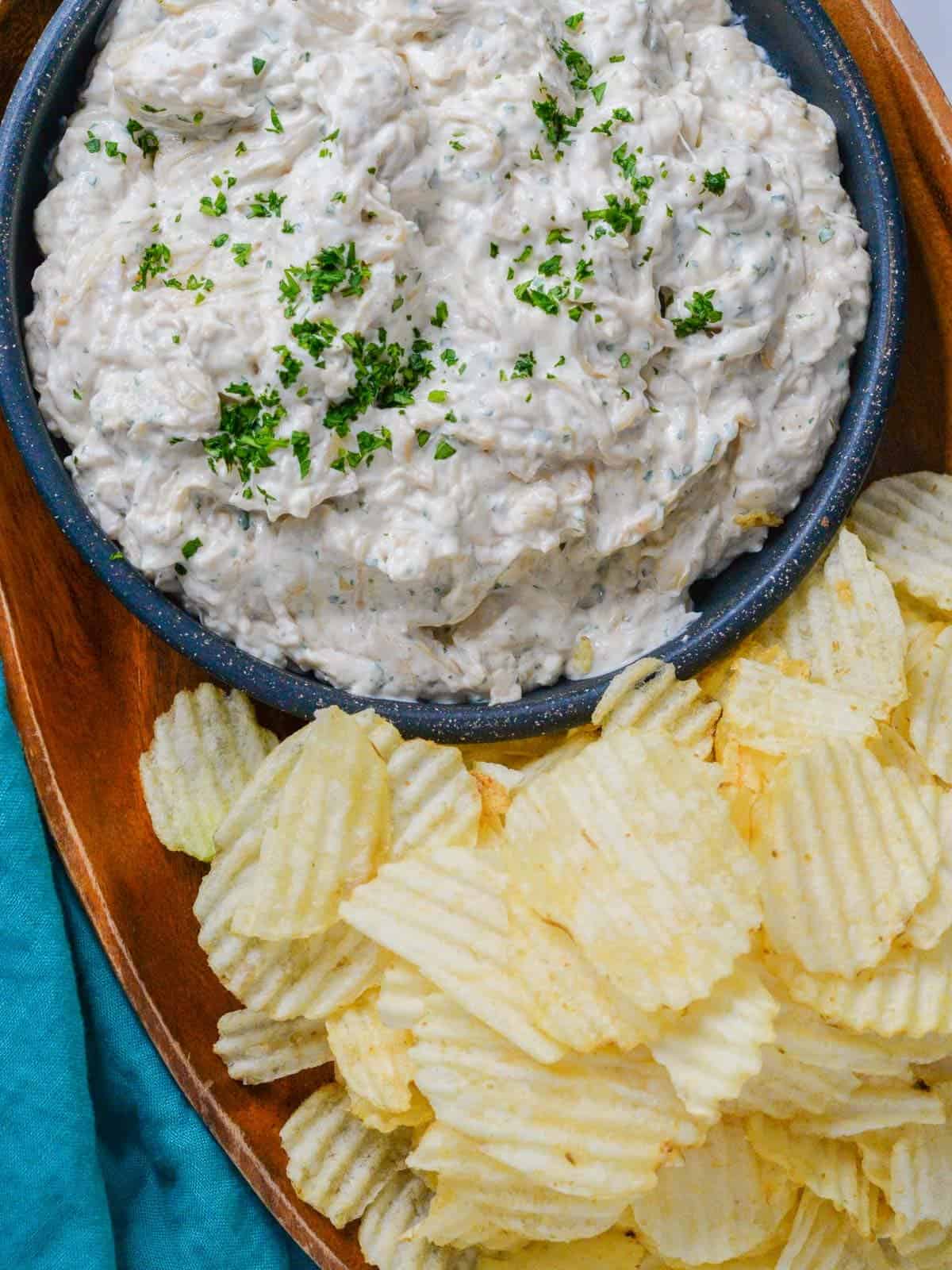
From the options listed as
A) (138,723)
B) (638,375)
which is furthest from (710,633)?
(138,723)

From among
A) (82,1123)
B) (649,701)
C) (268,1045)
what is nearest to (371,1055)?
(268,1045)

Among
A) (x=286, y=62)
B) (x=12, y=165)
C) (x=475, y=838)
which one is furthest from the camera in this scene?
(x=475, y=838)

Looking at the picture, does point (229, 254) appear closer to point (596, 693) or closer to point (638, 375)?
point (638, 375)

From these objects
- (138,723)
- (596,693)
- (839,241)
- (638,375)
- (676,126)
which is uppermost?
(676,126)

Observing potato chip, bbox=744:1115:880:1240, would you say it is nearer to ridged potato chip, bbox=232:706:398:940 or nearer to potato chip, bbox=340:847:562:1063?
potato chip, bbox=340:847:562:1063

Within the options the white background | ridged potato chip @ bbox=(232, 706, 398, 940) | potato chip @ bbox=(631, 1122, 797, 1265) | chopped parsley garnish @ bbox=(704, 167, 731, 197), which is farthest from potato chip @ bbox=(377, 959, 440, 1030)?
the white background

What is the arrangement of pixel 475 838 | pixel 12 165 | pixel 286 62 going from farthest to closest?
pixel 475 838 → pixel 12 165 → pixel 286 62
